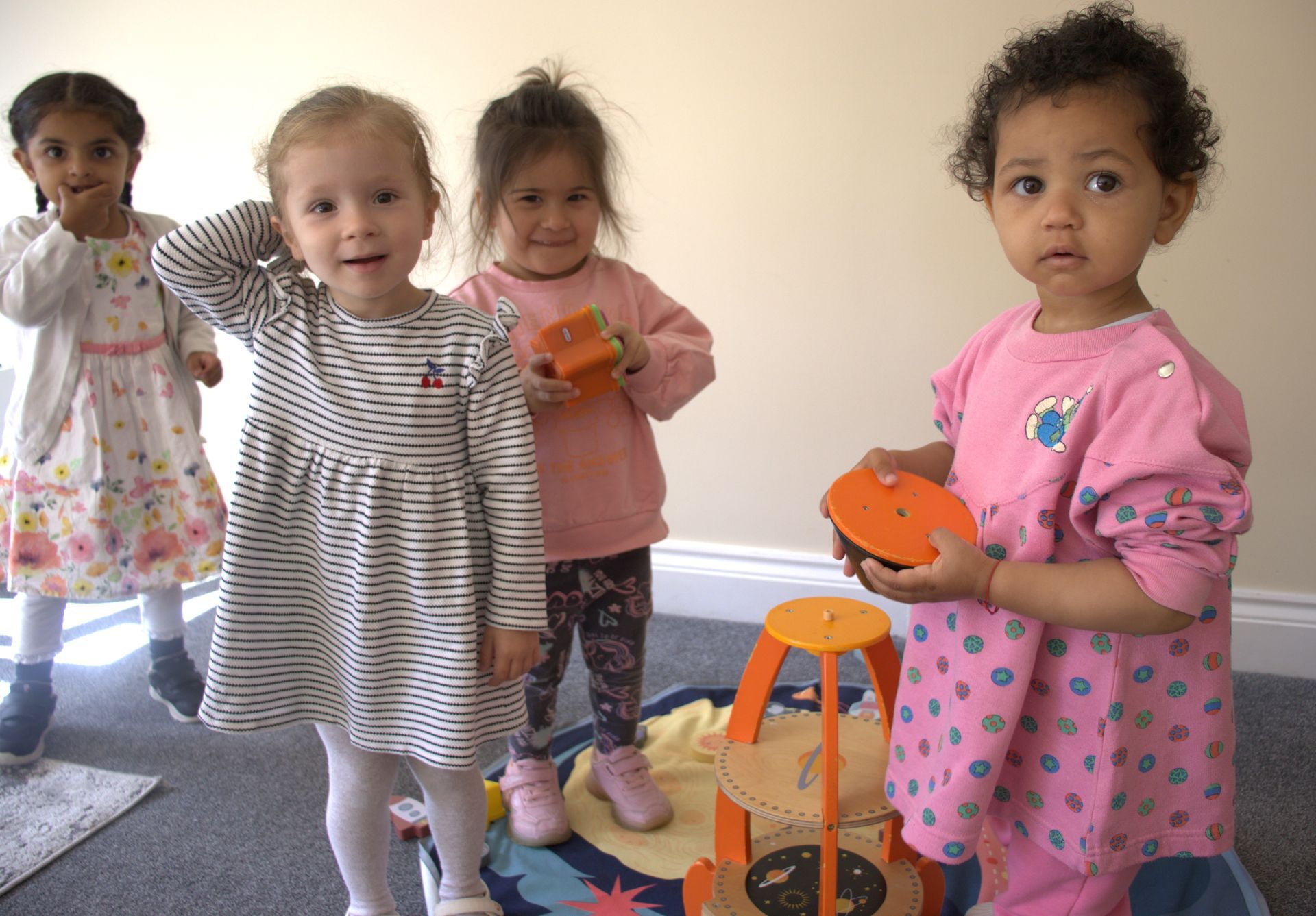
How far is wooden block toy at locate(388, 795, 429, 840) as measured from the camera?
132cm

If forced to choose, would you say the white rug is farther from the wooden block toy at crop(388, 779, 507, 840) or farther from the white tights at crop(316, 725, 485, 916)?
the white tights at crop(316, 725, 485, 916)

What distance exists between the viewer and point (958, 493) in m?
0.94

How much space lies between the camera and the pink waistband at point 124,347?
1530 mm

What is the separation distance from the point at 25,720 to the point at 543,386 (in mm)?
1131

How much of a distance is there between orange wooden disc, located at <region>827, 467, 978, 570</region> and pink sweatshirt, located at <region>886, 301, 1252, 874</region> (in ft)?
0.10

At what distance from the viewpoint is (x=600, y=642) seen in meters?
1.30

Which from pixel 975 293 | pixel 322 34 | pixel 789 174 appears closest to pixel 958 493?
pixel 975 293

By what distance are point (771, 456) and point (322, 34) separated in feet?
4.37

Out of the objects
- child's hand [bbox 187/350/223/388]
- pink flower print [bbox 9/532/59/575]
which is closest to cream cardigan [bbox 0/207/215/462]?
child's hand [bbox 187/350/223/388]

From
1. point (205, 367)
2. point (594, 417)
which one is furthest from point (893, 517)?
point (205, 367)

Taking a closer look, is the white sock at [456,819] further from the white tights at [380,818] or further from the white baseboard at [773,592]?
the white baseboard at [773,592]

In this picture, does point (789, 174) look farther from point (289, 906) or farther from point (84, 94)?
point (289, 906)

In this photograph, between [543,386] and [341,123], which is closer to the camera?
[341,123]

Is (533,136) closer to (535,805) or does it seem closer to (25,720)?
(535,805)
